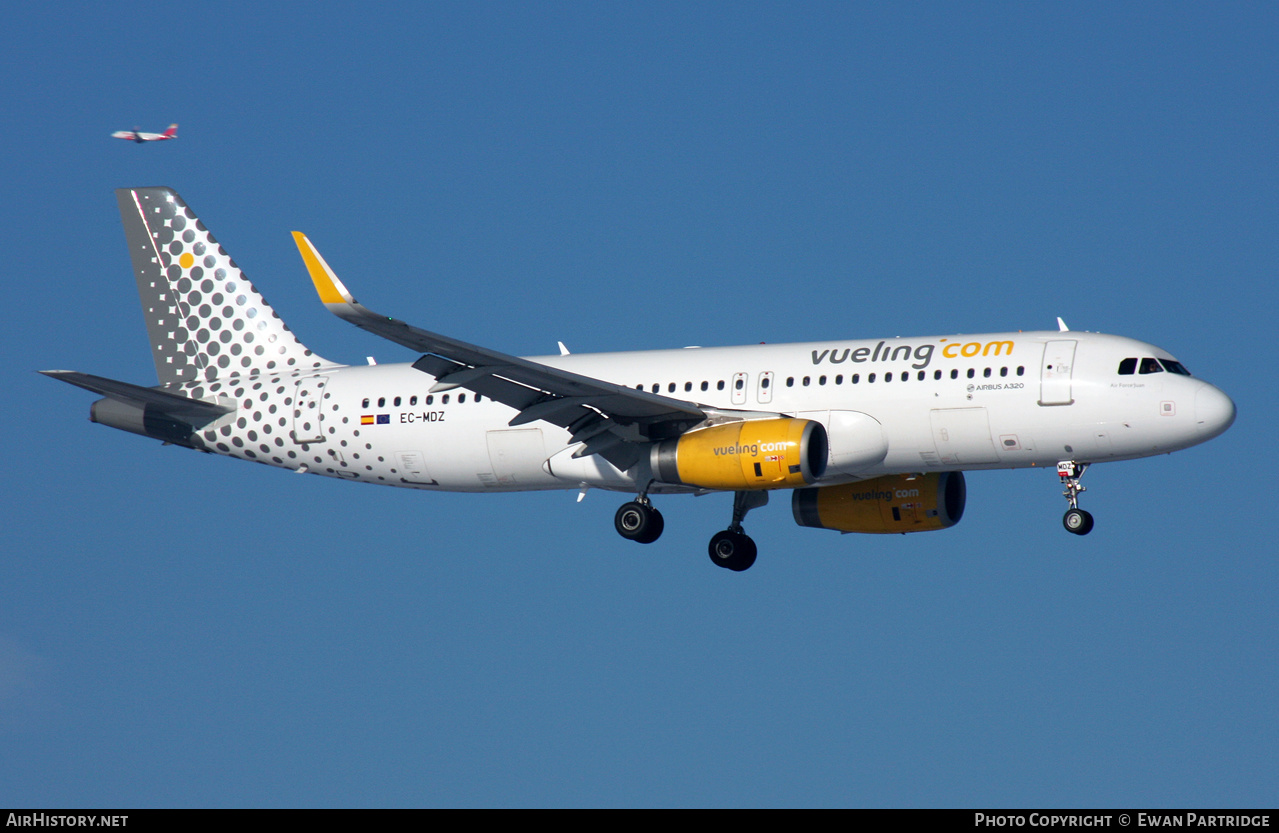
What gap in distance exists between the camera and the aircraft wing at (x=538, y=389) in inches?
1410

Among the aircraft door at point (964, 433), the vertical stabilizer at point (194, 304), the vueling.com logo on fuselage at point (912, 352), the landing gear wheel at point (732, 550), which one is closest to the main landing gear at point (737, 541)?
the landing gear wheel at point (732, 550)

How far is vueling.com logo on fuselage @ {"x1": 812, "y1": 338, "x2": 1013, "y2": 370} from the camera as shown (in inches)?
1618

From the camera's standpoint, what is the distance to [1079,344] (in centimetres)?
4066

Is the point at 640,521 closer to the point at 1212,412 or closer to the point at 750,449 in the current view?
the point at 750,449

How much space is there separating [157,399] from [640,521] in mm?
14192

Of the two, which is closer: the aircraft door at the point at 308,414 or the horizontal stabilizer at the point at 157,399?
the horizontal stabilizer at the point at 157,399

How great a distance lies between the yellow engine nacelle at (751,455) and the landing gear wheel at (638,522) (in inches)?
87.2

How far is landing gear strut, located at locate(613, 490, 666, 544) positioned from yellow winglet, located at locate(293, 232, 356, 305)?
11.1 m

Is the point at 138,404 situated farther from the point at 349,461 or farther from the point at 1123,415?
the point at 1123,415

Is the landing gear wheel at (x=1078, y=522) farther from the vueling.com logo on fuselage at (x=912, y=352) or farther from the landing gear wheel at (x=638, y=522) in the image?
the landing gear wheel at (x=638, y=522)

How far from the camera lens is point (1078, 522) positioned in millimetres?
40969

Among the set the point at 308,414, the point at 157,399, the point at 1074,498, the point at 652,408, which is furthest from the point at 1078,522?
the point at 157,399
